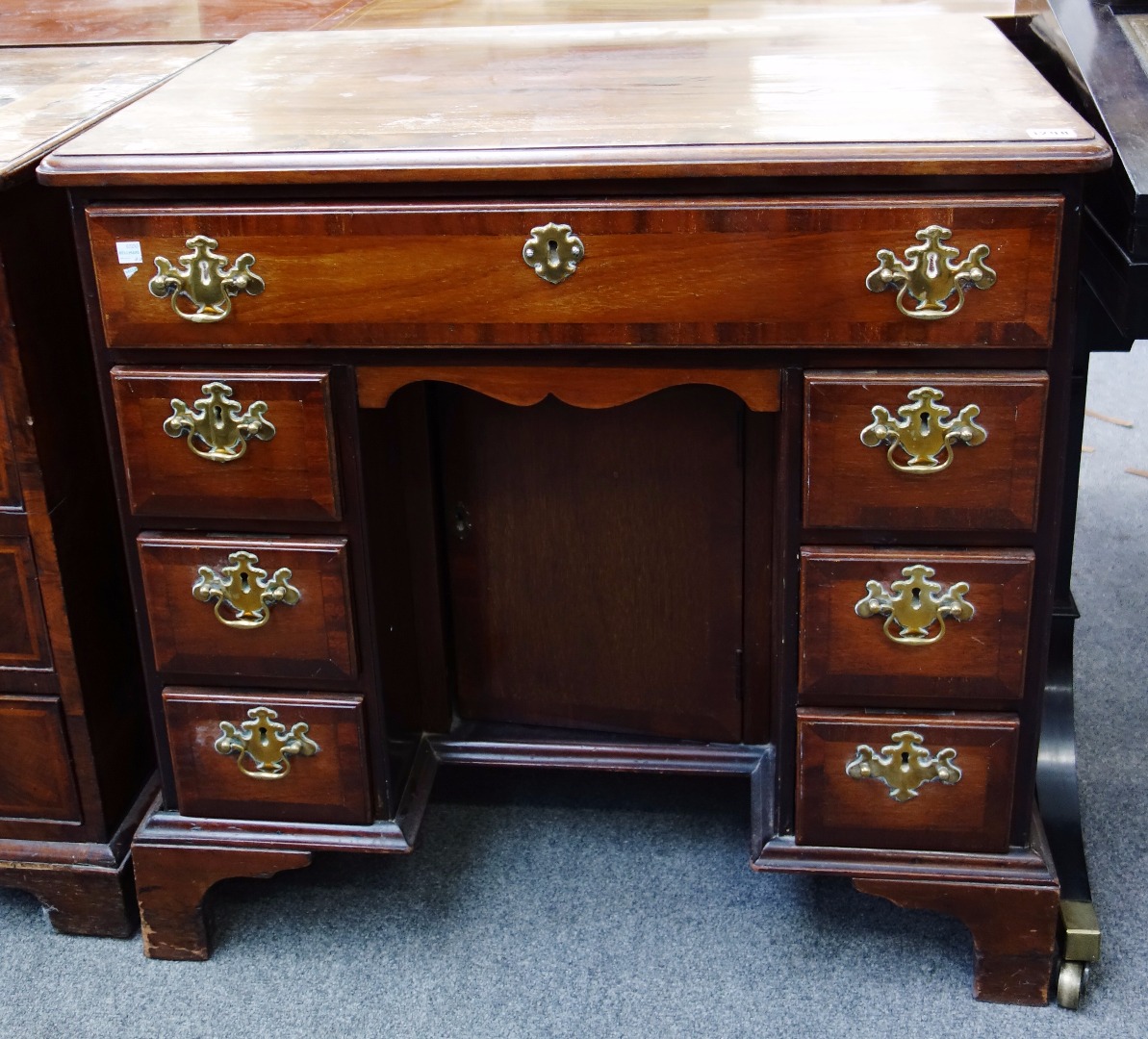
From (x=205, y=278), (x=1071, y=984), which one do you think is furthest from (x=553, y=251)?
(x=1071, y=984)

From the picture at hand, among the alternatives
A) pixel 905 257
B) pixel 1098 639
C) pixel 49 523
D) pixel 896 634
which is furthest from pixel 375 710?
pixel 1098 639

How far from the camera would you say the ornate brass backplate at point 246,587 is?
129 cm

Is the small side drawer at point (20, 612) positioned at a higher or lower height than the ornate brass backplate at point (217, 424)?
lower

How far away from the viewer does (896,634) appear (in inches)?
48.9

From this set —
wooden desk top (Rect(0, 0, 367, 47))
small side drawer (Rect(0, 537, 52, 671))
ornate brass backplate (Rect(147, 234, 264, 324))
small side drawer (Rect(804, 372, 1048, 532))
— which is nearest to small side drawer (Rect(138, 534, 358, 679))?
small side drawer (Rect(0, 537, 52, 671))

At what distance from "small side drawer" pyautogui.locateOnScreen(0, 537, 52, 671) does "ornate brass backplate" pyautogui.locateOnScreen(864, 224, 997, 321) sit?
2.71ft

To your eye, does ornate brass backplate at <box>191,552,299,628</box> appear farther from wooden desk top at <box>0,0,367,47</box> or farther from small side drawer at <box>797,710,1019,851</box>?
wooden desk top at <box>0,0,367,47</box>

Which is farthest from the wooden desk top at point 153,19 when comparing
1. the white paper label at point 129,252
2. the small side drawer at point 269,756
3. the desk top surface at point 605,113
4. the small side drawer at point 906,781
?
the small side drawer at point 906,781

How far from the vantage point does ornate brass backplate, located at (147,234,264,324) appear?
1.16m

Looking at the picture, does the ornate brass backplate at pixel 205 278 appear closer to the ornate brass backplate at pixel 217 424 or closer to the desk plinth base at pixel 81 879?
the ornate brass backplate at pixel 217 424

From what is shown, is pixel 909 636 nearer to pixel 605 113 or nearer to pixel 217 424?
pixel 605 113

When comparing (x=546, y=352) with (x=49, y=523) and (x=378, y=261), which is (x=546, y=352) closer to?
(x=378, y=261)

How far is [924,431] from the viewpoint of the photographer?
1.16 m

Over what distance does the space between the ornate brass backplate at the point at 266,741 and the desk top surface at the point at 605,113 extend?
1.71ft
